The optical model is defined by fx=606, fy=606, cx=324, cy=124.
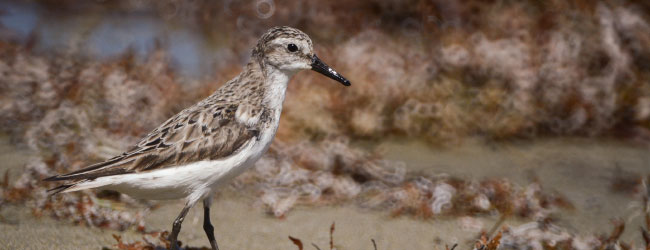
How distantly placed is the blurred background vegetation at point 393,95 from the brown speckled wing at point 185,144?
147cm

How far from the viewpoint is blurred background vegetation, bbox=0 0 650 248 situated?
597 centimetres

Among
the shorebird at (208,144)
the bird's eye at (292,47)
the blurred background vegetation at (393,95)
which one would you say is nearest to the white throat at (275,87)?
the shorebird at (208,144)

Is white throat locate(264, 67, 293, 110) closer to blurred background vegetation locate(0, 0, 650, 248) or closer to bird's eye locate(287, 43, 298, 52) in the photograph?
bird's eye locate(287, 43, 298, 52)

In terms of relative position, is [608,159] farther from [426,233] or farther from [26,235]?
[26,235]

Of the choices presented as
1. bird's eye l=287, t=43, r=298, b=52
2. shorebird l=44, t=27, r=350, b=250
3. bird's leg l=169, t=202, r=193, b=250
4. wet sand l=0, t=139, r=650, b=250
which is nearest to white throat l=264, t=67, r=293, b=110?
shorebird l=44, t=27, r=350, b=250

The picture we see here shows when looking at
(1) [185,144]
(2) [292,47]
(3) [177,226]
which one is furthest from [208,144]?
(2) [292,47]

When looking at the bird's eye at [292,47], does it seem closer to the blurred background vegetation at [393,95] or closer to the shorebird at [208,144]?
the shorebird at [208,144]

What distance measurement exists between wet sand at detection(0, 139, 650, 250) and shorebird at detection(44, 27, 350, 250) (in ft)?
3.31

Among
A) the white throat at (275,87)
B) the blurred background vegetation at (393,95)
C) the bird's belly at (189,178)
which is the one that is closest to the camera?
the bird's belly at (189,178)

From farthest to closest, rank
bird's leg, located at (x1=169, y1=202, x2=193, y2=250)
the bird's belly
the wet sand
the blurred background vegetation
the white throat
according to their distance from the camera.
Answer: the blurred background vegetation < the wet sand < the white throat < bird's leg, located at (x1=169, y1=202, x2=193, y2=250) < the bird's belly

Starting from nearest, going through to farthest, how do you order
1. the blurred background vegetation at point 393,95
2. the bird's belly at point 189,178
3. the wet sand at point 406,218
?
the bird's belly at point 189,178, the wet sand at point 406,218, the blurred background vegetation at point 393,95

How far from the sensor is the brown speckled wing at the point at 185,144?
405cm

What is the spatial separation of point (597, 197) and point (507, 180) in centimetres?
95

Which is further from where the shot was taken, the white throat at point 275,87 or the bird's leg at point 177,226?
the white throat at point 275,87
